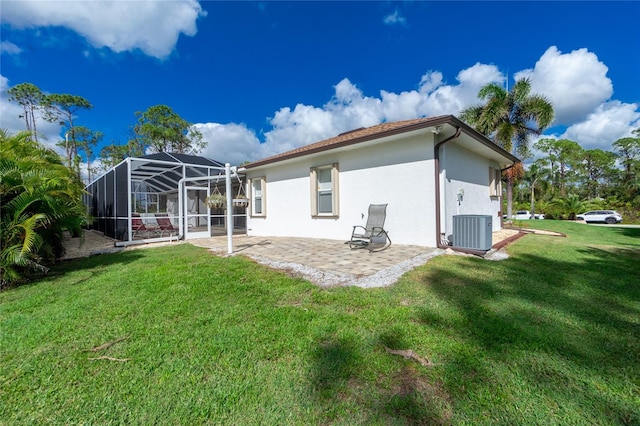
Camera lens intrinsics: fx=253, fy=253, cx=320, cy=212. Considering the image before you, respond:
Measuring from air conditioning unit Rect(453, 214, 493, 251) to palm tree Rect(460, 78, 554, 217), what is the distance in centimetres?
1386

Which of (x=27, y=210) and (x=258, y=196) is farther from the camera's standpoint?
(x=258, y=196)

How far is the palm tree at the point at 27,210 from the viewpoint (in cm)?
433

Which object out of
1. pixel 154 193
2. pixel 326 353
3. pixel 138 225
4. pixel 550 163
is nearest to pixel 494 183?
pixel 326 353

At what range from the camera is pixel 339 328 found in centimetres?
257

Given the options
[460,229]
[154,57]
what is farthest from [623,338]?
A: [154,57]

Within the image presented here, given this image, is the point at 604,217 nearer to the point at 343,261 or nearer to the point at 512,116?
the point at 512,116

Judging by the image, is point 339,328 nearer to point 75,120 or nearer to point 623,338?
point 623,338

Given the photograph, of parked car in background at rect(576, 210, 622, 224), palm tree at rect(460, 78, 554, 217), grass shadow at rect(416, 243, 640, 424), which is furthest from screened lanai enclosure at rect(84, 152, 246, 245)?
parked car in background at rect(576, 210, 622, 224)

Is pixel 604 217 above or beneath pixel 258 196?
beneath

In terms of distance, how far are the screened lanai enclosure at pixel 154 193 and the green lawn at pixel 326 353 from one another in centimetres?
423

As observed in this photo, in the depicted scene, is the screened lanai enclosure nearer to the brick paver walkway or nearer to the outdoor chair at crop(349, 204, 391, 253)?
the brick paver walkway

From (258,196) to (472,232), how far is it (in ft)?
27.4

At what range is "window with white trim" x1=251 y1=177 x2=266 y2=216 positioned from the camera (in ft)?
35.3

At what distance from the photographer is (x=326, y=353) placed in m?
2.18
